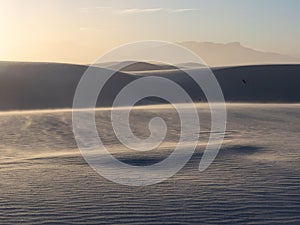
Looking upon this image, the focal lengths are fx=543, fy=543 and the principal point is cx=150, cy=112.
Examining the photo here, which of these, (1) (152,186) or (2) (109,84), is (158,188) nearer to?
(1) (152,186)

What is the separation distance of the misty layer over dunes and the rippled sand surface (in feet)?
72.9

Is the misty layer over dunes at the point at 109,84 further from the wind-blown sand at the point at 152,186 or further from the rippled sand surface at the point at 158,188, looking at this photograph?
the rippled sand surface at the point at 158,188

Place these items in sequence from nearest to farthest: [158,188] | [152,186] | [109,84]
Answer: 1. [158,188]
2. [152,186]
3. [109,84]

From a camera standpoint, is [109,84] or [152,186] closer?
[152,186]

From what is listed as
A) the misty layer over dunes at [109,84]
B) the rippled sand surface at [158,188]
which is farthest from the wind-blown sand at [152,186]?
the misty layer over dunes at [109,84]

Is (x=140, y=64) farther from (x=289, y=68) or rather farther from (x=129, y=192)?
(x=129, y=192)

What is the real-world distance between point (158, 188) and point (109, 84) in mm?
35229

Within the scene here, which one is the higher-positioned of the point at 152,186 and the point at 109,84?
the point at 109,84

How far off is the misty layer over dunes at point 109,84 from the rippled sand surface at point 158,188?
2221 cm

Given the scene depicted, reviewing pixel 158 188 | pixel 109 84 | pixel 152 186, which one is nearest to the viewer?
pixel 158 188

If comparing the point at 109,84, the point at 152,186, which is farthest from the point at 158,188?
the point at 109,84

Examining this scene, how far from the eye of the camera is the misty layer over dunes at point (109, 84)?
35.7 m

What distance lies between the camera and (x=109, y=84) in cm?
4153

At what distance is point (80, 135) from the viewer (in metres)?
13.1
